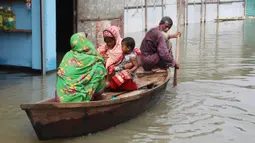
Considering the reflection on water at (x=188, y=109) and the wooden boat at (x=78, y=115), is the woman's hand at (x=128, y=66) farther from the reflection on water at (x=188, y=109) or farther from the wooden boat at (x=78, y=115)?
the reflection on water at (x=188, y=109)

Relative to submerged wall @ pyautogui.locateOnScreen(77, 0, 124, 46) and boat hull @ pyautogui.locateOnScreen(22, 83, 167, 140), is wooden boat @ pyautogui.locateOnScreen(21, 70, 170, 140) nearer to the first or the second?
boat hull @ pyautogui.locateOnScreen(22, 83, 167, 140)

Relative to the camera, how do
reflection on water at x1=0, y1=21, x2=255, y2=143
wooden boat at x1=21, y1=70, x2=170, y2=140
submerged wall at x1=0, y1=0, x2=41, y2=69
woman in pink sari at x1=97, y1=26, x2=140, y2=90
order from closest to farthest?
wooden boat at x1=21, y1=70, x2=170, y2=140, reflection on water at x1=0, y1=21, x2=255, y2=143, woman in pink sari at x1=97, y1=26, x2=140, y2=90, submerged wall at x1=0, y1=0, x2=41, y2=69

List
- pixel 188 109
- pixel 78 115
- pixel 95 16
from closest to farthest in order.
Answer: pixel 78 115, pixel 188 109, pixel 95 16

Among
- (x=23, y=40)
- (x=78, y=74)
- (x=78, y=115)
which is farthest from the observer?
(x=23, y=40)

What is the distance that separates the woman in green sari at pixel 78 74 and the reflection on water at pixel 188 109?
0.62 m

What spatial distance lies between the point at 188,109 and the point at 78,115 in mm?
2541

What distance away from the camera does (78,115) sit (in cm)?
523

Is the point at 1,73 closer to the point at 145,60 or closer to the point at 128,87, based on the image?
the point at 145,60

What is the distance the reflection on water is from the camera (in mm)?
5707

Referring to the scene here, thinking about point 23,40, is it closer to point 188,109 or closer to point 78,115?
point 188,109

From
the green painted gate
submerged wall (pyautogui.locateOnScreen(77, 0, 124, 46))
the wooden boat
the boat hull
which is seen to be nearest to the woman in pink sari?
the wooden boat

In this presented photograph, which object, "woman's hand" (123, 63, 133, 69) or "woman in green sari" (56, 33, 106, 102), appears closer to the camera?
"woman in green sari" (56, 33, 106, 102)

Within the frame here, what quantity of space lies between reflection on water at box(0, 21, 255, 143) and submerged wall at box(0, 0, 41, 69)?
48cm

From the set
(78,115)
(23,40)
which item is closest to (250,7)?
(23,40)
